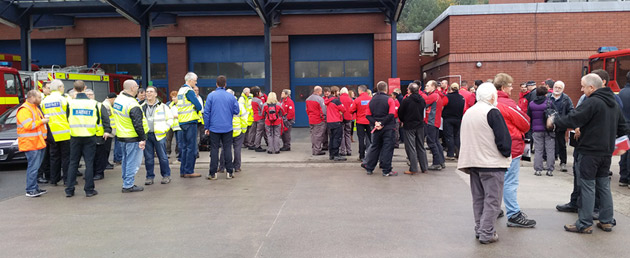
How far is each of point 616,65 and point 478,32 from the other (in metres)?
4.56

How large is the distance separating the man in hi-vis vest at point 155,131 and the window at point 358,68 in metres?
13.5

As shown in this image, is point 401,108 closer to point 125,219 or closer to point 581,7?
point 125,219

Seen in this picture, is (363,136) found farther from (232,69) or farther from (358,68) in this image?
(232,69)

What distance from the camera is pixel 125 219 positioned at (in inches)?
241

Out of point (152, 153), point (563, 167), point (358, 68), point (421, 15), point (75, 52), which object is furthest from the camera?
point (421, 15)

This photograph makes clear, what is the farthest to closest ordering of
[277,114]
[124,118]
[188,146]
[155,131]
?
[277,114] < [188,146] < [155,131] < [124,118]

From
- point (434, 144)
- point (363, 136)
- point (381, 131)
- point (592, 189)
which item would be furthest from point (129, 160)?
point (592, 189)

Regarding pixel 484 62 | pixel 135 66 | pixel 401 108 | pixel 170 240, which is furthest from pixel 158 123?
pixel 135 66

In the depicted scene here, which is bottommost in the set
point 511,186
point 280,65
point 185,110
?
point 511,186

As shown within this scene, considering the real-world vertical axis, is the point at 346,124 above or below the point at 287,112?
below

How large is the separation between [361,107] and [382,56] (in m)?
10.9

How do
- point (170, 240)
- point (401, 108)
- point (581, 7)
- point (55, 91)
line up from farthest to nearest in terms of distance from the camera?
1. point (581, 7)
2. point (401, 108)
3. point (55, 91)
4. point (170, 240)

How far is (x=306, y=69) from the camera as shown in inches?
840

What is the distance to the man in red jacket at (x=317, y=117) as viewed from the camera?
1173cm
